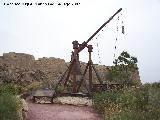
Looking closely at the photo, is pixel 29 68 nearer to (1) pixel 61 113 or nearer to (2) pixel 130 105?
(1) pixel 61 113

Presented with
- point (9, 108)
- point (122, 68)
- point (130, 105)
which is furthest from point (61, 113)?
point (122, 68)

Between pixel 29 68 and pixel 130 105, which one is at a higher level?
pixel 29 68

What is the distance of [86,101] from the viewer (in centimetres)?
2211

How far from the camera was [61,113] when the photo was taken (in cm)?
1859

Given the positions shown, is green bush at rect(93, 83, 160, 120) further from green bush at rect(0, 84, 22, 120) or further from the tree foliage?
the tree foliage

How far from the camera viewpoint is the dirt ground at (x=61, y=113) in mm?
17473

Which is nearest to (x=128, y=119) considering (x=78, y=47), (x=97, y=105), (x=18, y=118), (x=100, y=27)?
(x=18, y=118)

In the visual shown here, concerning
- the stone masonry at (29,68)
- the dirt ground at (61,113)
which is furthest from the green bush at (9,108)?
the stone masonry at (29,68)

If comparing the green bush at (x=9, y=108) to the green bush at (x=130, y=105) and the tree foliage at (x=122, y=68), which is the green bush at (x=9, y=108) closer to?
the green bush at (x=130, y=105)

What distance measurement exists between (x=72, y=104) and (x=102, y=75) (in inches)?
593

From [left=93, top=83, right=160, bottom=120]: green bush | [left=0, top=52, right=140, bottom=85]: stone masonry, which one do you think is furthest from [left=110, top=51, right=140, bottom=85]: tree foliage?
[left=93, top=83, right=160, bottom=120]: green bush

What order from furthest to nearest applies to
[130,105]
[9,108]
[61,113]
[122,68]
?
[122,68]
[61,113]
[130,105]
[9,108]

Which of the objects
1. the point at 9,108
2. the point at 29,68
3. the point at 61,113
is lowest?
the point at 61,113

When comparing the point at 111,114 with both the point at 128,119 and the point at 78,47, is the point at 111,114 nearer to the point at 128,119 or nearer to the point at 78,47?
the point at 128,119
